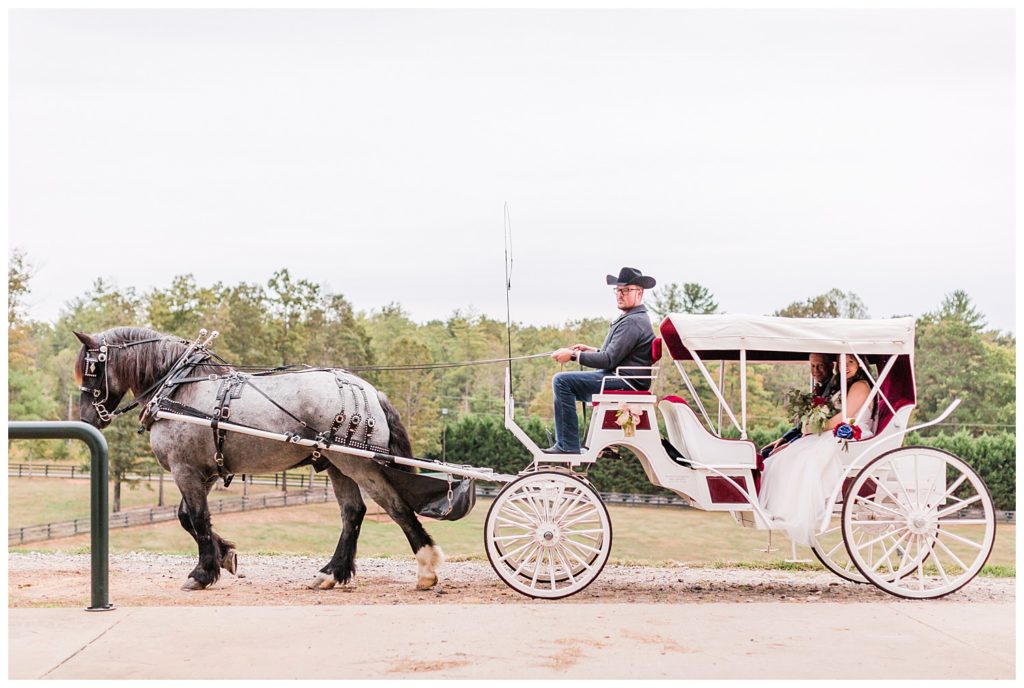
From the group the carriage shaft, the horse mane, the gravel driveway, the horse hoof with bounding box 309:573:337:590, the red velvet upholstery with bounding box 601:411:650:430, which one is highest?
the horse mane

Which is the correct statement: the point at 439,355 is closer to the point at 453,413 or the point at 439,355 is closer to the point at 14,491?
the point at 453,413

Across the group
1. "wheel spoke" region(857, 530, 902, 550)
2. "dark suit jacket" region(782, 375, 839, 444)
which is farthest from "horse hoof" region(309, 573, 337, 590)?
"wheel spoke" region(857, 530, 902, 550)

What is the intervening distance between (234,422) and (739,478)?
381 cm

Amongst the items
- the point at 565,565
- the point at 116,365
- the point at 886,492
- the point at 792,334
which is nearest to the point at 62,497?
the point at 116,365

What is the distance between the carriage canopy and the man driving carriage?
0.86 feet

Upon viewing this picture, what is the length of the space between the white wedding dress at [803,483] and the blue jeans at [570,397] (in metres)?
1.32

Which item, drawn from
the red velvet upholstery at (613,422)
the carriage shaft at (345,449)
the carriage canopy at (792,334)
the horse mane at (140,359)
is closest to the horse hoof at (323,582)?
the carriage shaft at (345,449)

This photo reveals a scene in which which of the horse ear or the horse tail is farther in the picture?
the horse tail

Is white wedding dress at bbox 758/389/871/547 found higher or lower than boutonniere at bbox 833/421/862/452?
lower

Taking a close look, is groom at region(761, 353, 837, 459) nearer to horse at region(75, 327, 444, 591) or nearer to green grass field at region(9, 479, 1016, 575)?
horse at region(75, 327, 444, 591)

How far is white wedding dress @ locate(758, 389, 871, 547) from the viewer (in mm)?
7855

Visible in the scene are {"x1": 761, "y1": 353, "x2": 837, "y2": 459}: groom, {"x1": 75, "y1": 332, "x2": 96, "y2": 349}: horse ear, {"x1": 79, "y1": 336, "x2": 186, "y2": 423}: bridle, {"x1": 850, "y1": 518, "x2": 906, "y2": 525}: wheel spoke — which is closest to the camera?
{"x1": 850, "y1": 518, "x2": 906, "y2": 525}: wheel spoke

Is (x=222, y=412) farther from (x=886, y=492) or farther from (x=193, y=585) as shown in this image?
(x=886, y=492)

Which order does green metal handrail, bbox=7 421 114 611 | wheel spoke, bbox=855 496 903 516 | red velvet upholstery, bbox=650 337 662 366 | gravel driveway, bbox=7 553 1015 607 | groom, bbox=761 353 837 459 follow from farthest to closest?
1. groom, bbox=761 353 837 459
2. red velvet upholstery, bbox=650 337 662 366
3. gravel driveway, bbox=7 553 1015 607
4. wheel spoke, bbox=855 496 903 516
5. green metal handrail, bbox=7 421 114 611
